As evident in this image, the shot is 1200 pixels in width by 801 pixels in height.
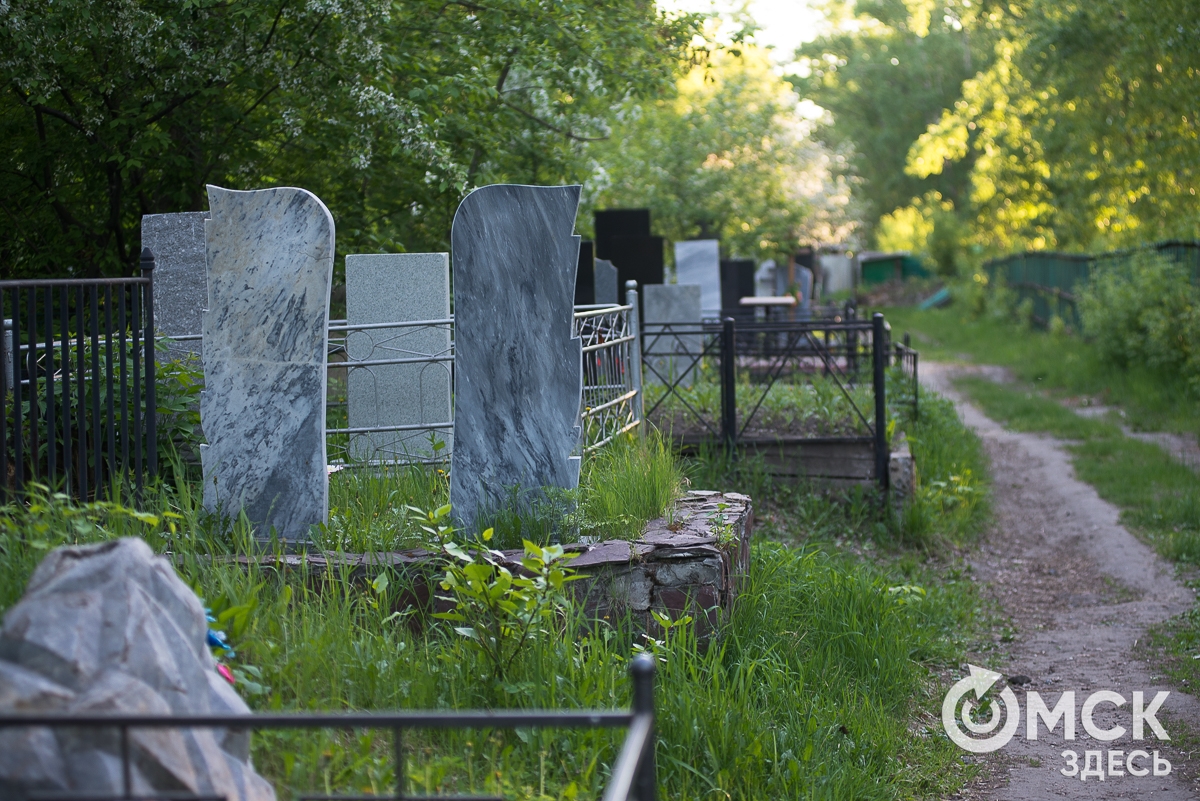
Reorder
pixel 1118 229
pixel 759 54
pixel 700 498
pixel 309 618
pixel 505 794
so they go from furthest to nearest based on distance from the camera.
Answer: pixel 759 54
pixel 1118 229
pixel 700 498
pixel 309 618
pixel 505 794

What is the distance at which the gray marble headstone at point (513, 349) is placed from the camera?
4.86m

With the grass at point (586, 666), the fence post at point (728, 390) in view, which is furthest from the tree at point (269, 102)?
the grass at point (586, 666)

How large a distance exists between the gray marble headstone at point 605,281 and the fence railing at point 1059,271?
8.39 m

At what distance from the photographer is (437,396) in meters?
7.48

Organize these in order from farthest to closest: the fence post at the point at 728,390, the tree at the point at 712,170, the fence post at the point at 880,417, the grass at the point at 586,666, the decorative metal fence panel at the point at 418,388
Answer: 1. the tree at the point at 712,170
2. the fence post at the point at 728,390
3. the fence post at the point at 880,417
4. the decorative metal fence panel at the point at 418,388
5. the grass at the point at 586,666

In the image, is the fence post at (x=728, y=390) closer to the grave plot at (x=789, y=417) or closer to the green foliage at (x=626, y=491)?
the grave plot at (x=789, y=417)

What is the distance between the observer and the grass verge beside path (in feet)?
42.2

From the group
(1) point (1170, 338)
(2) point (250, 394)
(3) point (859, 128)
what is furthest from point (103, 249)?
(3) point (859, 128)

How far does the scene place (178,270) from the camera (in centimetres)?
779

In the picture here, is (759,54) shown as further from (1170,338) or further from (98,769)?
(98,769)

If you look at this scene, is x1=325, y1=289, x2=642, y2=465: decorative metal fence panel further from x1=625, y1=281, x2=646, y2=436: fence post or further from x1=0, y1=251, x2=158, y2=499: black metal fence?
x1=0, y1=251, x2=158, y2=499: black metal fence

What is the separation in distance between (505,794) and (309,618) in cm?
104

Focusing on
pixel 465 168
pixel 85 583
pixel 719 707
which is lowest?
pixel 719 707

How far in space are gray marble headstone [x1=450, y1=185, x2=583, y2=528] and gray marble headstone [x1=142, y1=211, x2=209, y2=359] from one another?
374 centimetres
